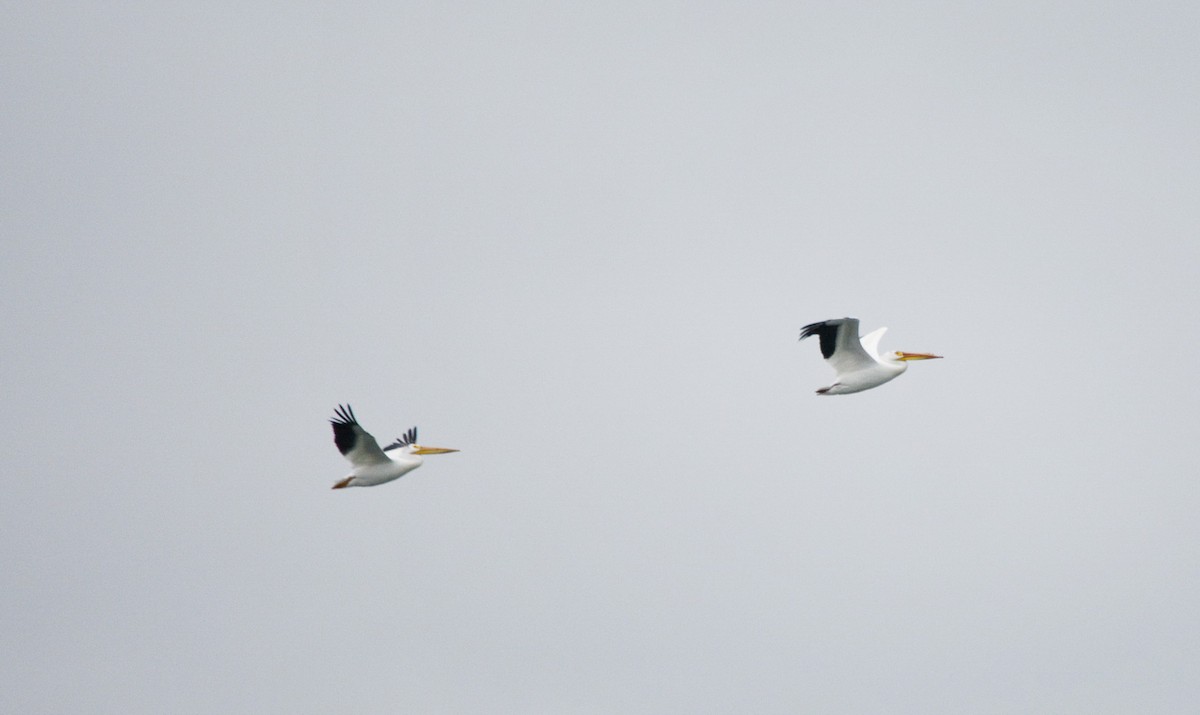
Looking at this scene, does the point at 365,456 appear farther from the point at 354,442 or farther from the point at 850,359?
the point at 850,359

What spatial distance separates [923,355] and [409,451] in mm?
7036

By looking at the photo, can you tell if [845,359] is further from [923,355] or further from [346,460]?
[346,460]

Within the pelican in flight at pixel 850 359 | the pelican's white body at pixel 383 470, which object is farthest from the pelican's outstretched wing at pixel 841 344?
the pelican's white body at pixel 383 470

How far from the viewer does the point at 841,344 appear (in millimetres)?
22656

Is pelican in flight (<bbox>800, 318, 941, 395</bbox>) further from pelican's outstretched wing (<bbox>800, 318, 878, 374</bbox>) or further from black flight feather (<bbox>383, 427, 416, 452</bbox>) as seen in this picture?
black flight feather (<bbox>383, 427, 416, 452</bbox>)

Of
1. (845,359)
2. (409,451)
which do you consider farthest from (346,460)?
(845,359)

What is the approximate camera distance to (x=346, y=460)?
22641 mm

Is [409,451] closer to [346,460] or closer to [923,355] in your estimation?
[346,460]

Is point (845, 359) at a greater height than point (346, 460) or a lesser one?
greater

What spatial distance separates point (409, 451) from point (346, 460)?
1332mm

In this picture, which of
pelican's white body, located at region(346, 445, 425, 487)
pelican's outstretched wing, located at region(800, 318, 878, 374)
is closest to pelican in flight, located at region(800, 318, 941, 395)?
pelican's outstretched wing, located at region(800, 318, 878, 374)

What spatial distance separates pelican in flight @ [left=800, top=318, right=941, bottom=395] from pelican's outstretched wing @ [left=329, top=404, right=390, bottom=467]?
221 inches

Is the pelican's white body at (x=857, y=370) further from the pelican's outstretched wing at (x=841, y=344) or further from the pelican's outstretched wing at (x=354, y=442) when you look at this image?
the pelican's outstretched wing at (x=354, y=442)

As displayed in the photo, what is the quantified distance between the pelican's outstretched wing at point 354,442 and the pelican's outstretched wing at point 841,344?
5569 millimetres
